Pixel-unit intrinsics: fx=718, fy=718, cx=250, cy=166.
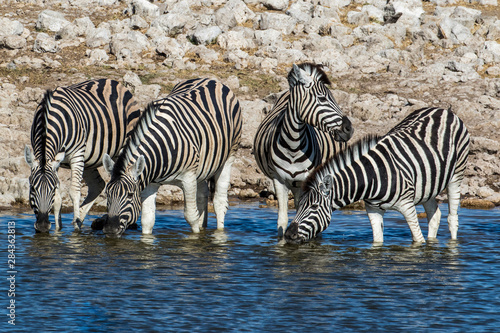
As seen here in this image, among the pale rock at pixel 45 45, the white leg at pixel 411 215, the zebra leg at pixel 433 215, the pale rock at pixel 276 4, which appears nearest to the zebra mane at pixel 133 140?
the white leg at pixel 411 215

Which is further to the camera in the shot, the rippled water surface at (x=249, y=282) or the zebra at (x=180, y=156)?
the zebra at (x=180, y=156)

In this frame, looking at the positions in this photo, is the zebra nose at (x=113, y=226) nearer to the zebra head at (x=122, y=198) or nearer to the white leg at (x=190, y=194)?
the zebra head at (x=122, y=198)

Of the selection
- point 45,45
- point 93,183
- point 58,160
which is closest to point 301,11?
point 45,45

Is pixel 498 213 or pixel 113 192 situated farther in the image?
pixel 498 213

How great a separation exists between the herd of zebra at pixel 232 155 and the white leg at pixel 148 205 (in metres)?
0.02

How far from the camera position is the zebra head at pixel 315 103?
31.0 ft

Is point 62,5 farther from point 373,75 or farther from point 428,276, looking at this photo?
point 428,276

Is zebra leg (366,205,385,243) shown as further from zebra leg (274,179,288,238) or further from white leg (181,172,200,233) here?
white leg (181,172,200,233)

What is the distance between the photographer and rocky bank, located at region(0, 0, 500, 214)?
56.4ft

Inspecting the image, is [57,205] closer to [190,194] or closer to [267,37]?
[190,194]

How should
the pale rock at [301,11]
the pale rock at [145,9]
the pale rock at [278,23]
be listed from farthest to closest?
the pale rock at [301,11]
the pale rock at [145,9]
the pale rock at [278,23]

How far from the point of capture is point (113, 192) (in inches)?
356

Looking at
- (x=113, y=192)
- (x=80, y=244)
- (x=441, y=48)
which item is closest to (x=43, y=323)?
(x=113, y=192)

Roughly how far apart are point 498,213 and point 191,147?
20.5ft
